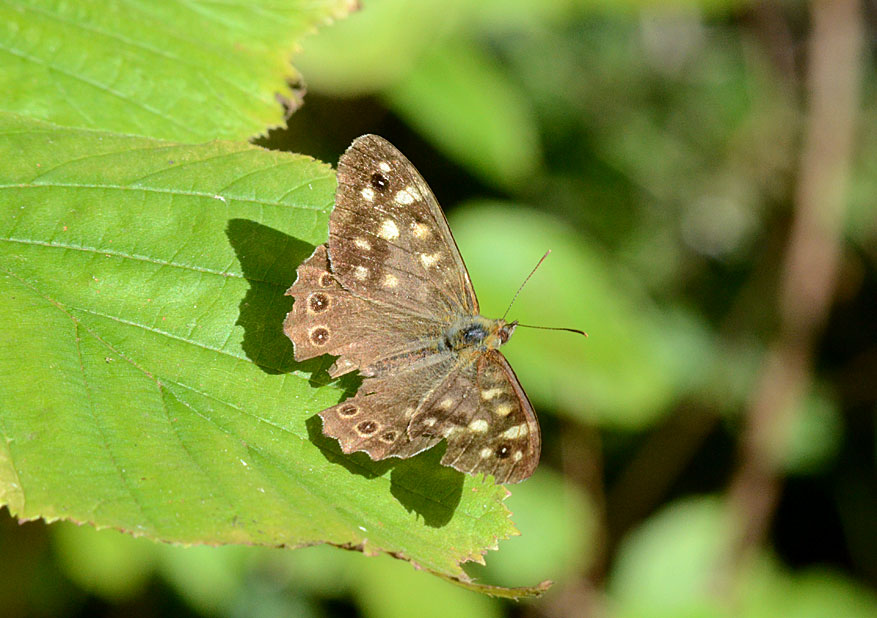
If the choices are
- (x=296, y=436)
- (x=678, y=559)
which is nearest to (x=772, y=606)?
(x=678, y=559)

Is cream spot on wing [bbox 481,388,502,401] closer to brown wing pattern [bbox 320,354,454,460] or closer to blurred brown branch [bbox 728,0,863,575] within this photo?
brown wing pattern [bbox 320,354,454,460]

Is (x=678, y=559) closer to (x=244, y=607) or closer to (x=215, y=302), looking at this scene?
(x=244, y=607)

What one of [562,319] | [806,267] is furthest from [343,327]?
[806,267]

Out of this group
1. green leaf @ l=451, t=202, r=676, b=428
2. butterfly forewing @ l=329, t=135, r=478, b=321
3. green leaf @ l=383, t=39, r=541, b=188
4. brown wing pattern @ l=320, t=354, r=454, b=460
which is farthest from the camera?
green leaf @ l=383, t=39, r=541, b=188

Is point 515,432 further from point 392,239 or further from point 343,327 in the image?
point 392,239

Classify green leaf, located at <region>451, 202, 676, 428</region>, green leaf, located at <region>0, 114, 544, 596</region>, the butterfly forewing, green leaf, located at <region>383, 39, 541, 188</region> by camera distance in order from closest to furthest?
green leaf, located at <region>0, 114, 544, 596</region>
the butterfly forewing
green leaf, located at <region>451, 202, 676, 428</region>
green leaf, located at <region>383, 39, 541, 188</region>

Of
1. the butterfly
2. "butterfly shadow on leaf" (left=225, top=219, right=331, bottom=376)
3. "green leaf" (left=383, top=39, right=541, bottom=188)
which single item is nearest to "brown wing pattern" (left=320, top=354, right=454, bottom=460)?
the butterfly
